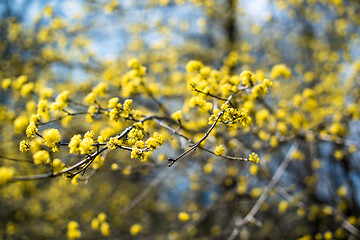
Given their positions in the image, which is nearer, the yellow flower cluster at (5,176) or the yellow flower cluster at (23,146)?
the yellow flower cluster at (5,176)

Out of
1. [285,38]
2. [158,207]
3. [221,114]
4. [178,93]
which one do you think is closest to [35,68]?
[178,93]

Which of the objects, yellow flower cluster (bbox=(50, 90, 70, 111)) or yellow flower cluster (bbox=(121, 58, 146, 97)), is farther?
yellow flower cluster (bbox=(121, 58, 146, 97))

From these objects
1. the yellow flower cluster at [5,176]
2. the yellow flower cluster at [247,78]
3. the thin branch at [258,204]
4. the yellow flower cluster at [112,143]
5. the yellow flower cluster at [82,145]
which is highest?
the yellow flower cluster at [247,78]

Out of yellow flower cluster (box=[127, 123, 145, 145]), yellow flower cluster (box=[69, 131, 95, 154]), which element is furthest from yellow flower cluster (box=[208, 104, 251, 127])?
yellow flower cluster (box=[69, 131, 95, 154])

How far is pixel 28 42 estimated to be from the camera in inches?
200

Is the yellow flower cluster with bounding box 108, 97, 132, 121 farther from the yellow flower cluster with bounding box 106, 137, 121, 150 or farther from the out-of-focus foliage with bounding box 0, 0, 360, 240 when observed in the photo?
the out-of-focus foliage with bounding box 0, 0, 360, 240

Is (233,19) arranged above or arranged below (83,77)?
above

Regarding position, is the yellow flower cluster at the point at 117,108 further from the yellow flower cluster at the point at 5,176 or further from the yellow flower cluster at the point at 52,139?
the yellow flower cluster at the point at 5,176

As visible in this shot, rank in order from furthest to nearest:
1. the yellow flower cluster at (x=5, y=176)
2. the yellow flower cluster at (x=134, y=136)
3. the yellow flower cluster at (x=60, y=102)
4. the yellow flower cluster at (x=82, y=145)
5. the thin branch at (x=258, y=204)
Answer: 1. the thin branch at (x=258, y=204)
2. the yellow flower cluster at (x=60, y=102)
3. the yellow flower cluster at (x=134, y=136)
4. the yellow flower cluster at (x=82, y=145)
5. the yellow flower cluster at (x=5, y=176)

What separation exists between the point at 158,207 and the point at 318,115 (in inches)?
226

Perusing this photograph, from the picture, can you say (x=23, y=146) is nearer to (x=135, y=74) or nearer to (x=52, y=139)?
(x=52, y=139)

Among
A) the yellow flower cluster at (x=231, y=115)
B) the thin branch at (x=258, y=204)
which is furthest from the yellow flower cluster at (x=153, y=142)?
the thin branch at (x=258, y=204)

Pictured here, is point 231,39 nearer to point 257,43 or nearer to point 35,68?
point 257,43

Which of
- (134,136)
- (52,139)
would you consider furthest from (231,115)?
(52,139)
